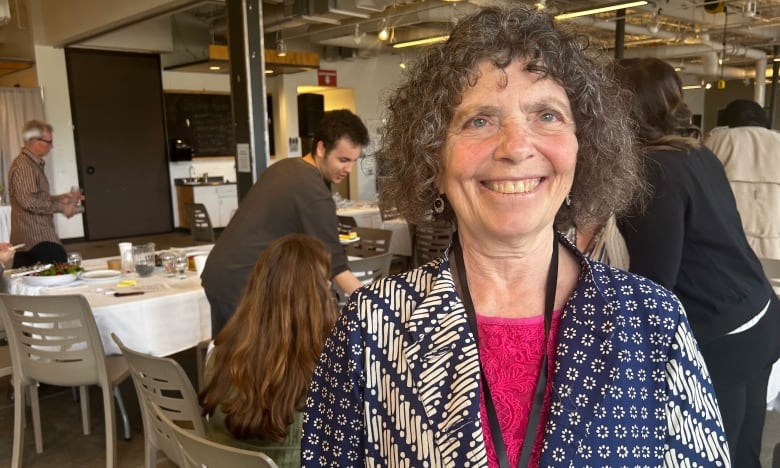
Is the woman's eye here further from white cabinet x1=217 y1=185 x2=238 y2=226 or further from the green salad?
white cabinet x1=217 y1=185 x2=238 y2=226

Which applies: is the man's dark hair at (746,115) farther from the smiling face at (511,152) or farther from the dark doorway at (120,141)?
the dark doorway at (120,141)

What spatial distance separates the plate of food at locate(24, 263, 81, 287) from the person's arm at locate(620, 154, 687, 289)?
3187 mm

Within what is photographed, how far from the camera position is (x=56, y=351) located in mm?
3004

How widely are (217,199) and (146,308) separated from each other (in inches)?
307

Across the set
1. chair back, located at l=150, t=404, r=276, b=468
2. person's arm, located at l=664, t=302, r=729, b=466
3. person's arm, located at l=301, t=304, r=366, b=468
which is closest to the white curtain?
chair back, located at l=150, t=404, r=276, b=468

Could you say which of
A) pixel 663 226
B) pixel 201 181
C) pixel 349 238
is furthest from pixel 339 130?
pixel 201 181

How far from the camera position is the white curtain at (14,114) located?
30.5ft

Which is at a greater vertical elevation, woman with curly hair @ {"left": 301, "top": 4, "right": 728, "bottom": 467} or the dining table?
woman with curly hair @ {"left": 301, "top": 4, "right": 728, "bottom": 467}

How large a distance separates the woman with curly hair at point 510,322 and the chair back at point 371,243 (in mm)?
3588

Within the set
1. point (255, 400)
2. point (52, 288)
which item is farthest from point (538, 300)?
point (52, 288)

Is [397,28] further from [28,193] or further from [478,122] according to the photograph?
[478,122]

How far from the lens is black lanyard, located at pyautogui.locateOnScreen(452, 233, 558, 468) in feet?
3.15

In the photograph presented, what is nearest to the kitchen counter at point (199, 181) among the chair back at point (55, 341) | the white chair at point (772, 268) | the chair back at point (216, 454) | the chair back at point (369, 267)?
the chair back at point (369, 267)

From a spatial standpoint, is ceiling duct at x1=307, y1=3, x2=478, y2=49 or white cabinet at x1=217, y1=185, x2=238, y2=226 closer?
ceiling duct at x1=307, y1=3, x2=478, y2=49
